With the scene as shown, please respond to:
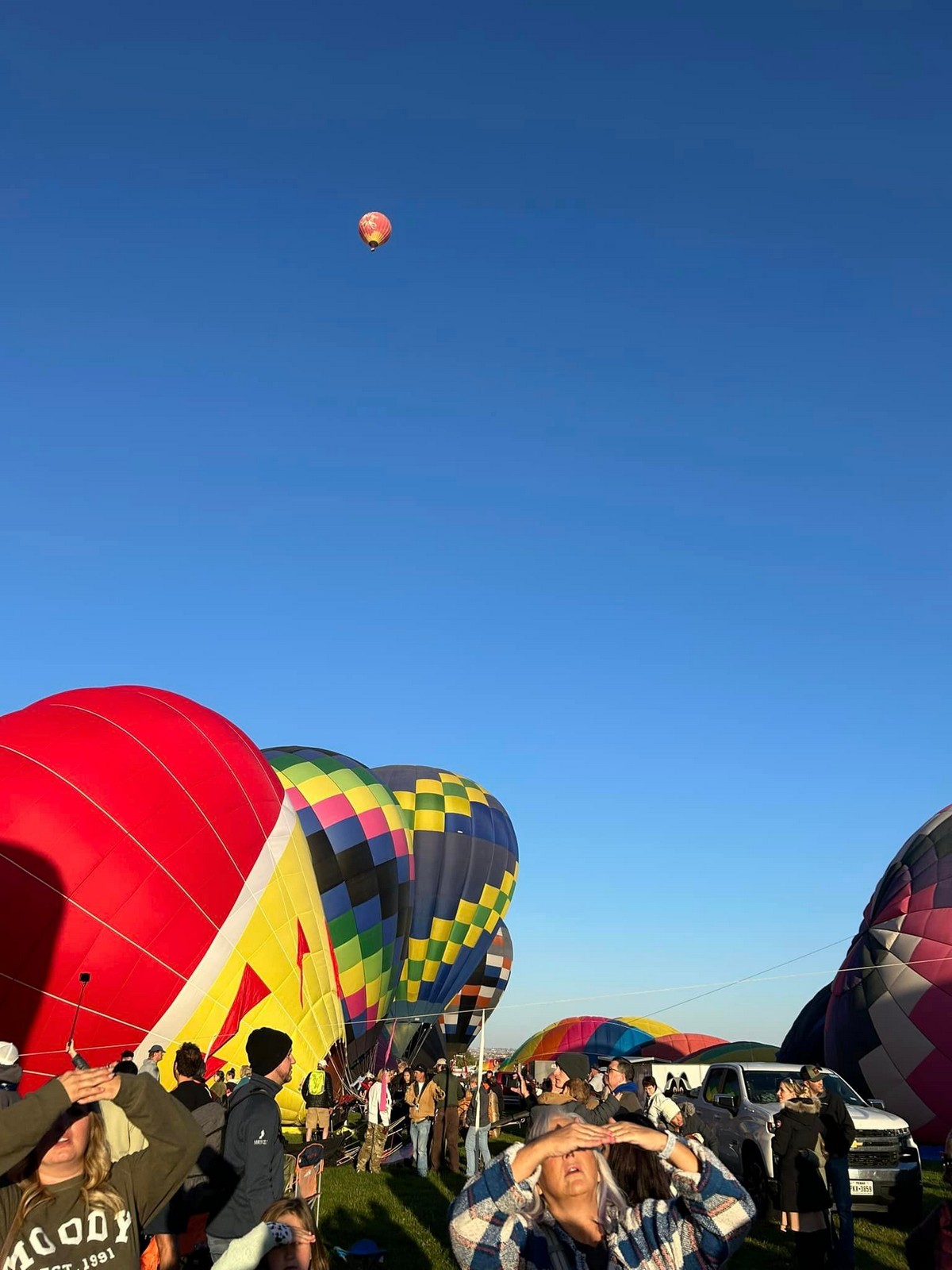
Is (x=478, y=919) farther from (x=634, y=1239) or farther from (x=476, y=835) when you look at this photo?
(x=634, y=1239)

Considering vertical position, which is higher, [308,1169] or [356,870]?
[356,870]

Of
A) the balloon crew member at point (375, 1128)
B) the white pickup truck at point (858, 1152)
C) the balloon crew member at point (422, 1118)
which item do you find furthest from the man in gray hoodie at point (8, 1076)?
the balloon crew member at point (375, 1128)

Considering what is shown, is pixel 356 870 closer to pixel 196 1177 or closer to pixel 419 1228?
pixel 419 1228

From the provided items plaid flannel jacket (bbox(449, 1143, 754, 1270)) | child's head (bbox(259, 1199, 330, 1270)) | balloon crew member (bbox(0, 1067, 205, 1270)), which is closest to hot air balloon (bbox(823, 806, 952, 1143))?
child's head (bbox(259, 1199, 330, 1270))

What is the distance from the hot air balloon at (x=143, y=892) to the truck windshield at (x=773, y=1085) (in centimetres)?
543

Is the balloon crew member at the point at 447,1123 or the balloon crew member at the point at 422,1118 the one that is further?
the balloon crew member at the point at 447,1123

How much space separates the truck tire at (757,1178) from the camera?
10.0 meters

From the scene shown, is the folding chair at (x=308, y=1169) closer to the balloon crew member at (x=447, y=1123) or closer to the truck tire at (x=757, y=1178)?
the truck tire at (x=757, y=1178)

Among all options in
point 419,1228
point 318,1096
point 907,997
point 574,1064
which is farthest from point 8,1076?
point 907,997

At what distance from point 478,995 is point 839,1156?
86.0ft

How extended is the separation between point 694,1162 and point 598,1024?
121 feet

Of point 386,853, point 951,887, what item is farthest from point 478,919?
point 951,887

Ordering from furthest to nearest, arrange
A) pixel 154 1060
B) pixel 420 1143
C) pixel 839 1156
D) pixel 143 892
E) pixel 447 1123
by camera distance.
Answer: pixel 447 1123, pixel 420 1143, pixel 143 892, pixel 154 1060, pixel 839 1156

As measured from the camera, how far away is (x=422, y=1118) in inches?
543
